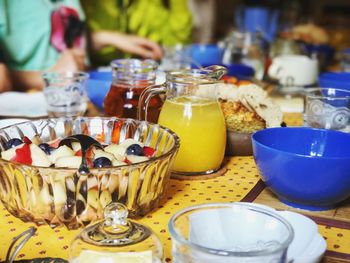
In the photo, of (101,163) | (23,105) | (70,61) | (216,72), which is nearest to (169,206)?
(101,163)

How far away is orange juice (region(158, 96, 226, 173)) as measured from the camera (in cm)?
90

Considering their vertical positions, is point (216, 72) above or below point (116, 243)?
above

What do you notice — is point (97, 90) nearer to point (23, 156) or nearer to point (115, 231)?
point (23, 156)

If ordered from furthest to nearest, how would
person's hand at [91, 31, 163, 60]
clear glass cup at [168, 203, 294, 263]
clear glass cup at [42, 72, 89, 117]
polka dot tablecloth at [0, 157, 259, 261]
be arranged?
person's hand at [91, 31, 163, 60]
clear glass cup at [42, 72, 89, 117]
polka dot tablecloth at [0, 157, 259, 261]
clear glass cup at [168, 203, 294, 263]

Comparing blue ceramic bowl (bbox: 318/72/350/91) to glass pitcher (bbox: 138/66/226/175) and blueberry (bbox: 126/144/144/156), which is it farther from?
blueberry (bbox: 126/144/144/156)

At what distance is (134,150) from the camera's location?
0.79 m

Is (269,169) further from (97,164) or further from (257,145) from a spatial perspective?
(97,164)

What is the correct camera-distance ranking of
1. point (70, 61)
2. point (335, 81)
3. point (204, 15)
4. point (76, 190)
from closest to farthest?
point (76, 190)
point (335, 81)
point (70, 61)
point (204, 15)

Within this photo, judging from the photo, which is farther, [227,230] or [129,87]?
[129,87]

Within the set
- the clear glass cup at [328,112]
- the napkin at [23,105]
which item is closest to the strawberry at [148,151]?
the clear glass cup at [328,112]

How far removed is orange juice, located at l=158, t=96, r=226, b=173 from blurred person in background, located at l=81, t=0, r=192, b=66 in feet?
4.24

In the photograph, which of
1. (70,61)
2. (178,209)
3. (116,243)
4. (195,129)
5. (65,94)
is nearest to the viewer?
(116,243)

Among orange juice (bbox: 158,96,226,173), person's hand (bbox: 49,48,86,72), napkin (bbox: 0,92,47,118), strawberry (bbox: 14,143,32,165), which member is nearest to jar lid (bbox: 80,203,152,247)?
strawberry (bbox: 14,143,32,165)

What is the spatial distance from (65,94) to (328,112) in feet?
1.94
